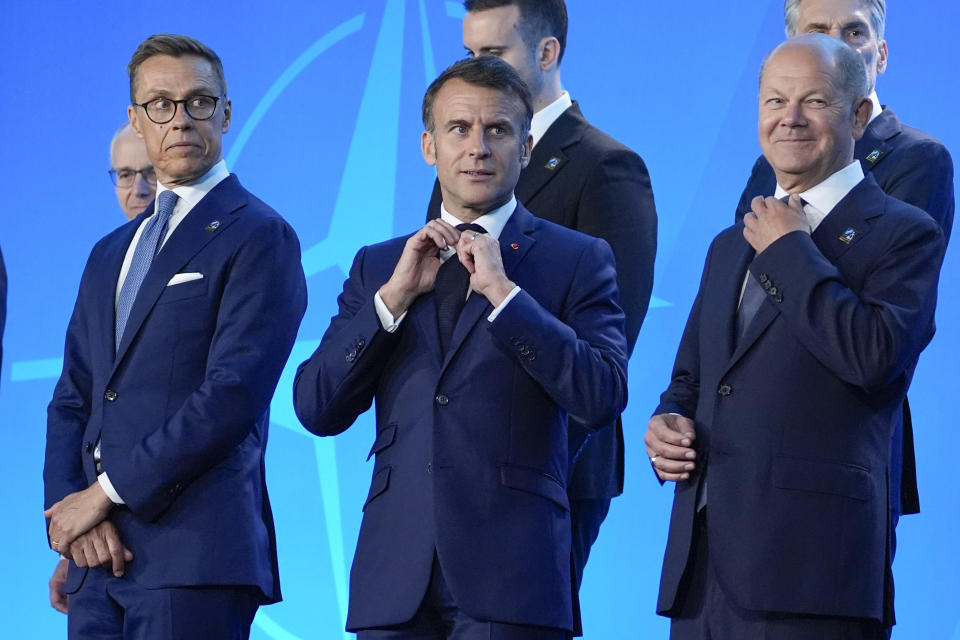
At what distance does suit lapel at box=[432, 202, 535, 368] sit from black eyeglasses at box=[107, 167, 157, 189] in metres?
1.64

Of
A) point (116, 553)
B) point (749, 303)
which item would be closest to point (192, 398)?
point (116, 553)

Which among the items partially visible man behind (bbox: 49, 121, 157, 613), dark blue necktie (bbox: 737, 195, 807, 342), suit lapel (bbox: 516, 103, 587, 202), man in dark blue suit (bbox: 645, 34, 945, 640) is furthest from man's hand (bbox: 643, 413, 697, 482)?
partially visible man behind (bbox: 49, 121, 157, 613)

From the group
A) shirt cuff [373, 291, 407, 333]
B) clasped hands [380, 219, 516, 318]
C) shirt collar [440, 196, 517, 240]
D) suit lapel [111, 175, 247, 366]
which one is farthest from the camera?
suit lapel [111, 175, 247, 366]

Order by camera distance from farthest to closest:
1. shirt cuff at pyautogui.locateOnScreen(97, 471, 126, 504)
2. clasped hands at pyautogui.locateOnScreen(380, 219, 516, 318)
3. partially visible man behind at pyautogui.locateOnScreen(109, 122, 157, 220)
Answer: partially visible man behind at pyautogui.locateOnScreen(109, 122, 157, 220) → shirt cuff at pyautogui.locateOnScreen(97, 471, 126, 504) → clasped hands at pyautogui.locateOnScreen(380, 219, 516, 318)

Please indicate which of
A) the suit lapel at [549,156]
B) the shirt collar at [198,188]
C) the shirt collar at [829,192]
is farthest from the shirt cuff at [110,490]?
the shirt collar at [829,192]

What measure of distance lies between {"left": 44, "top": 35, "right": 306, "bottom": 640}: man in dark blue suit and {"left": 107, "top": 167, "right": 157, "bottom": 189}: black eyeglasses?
0.90m

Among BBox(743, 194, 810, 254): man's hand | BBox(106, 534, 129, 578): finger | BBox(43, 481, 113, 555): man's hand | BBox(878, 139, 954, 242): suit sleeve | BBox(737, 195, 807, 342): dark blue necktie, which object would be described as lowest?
BBox(106, 534, 129, 578): finger

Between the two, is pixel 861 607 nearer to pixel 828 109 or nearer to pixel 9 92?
pixel 828 109

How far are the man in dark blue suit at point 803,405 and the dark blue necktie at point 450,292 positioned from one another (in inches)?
18.3

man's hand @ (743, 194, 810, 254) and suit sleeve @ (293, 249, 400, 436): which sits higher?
man's hand @ (743, 194, 810, 254)

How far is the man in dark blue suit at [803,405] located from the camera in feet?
9.05

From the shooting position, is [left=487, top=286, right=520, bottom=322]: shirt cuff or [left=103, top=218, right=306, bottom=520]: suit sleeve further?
[left=103, top=218, right=306, bottom=520]: suit sleeve

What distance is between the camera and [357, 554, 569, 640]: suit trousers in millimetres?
2764

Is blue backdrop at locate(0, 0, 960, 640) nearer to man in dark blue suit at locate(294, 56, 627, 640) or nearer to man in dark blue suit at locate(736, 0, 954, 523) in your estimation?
man in dark blue suit at locate(736, 0, 954, 523)
